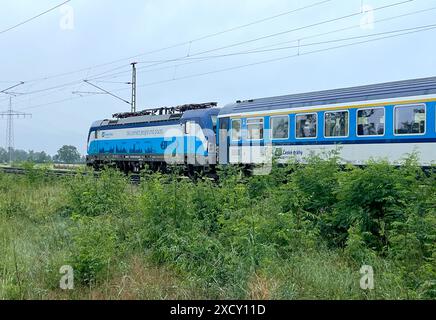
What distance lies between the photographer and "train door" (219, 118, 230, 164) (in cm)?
1994

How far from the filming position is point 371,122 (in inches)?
575

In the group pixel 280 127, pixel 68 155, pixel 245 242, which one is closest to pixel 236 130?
pixel 280 127

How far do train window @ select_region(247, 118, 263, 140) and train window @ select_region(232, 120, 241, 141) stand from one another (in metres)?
0.58

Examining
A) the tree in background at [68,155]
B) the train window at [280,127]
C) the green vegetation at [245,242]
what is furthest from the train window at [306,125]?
the tree in background at [68,155]

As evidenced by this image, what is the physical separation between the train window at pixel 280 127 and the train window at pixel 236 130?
1.95 metres

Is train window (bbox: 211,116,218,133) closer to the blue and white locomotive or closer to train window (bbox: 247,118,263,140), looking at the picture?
the blue and white locomotive

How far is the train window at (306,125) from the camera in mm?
16237

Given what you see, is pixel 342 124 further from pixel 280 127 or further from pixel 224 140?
pixel 224 140

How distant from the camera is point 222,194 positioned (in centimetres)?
916

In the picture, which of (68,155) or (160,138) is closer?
(160,138)

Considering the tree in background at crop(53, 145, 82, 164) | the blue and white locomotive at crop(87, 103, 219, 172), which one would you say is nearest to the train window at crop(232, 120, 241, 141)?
the blue and white locomotive at crop(87, 103, 219, 172)

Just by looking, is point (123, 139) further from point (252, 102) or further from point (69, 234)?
point (69, 234)

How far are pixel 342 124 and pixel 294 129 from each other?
6.66ft
